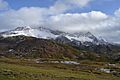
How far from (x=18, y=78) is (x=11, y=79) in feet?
9.81

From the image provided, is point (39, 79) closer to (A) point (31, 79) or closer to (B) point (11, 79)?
(A) point (31, 79)

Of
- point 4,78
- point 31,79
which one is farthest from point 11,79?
point 31,79

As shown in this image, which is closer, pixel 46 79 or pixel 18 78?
pixel 18 78

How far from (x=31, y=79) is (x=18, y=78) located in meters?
2.91

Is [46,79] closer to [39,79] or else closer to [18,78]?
[39,79]

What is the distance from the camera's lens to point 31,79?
196 feet

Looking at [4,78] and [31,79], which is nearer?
[4,78]

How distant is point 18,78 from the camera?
58750mm

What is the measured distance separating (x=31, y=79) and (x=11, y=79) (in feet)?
17.7

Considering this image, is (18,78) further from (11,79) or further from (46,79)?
(46,79)

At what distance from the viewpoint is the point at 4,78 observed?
55.9 meters

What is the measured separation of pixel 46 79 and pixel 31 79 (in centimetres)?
481

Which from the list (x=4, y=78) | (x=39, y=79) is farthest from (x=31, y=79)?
(x=4, y=78)

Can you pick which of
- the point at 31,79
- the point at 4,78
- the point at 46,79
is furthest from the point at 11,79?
the point at 46,79
